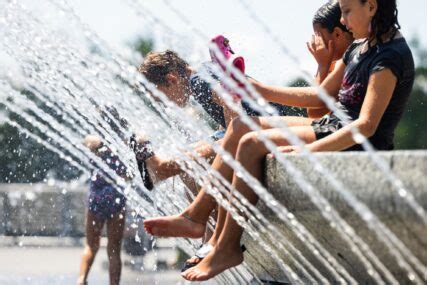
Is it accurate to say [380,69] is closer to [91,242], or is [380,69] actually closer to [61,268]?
[91,242]

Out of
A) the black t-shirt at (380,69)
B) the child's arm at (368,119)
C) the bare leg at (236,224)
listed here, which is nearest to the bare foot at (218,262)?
the bare leg at (236,224)

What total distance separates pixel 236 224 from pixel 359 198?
126 centimetres

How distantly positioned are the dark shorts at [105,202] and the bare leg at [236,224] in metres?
3.84

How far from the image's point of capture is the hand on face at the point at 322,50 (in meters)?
5.46

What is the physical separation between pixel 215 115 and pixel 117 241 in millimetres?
2591

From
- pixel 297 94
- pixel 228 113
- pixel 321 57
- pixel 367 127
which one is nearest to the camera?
pixel 367 127

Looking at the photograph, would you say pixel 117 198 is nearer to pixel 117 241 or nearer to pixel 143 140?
pixel 117 241

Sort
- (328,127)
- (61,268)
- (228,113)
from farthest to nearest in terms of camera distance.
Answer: (61,268) < (228,113) < (328,127)

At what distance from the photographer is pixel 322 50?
5480 mm

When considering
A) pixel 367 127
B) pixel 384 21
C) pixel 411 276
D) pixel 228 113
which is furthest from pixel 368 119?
pixel 228 113

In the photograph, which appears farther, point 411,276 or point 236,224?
point 236,224

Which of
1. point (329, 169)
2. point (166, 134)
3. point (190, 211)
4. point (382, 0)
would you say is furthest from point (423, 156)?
point (166, 134)

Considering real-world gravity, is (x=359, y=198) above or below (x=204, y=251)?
above

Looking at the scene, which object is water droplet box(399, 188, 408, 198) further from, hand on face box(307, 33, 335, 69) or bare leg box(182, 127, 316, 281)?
hand on face box(307, 33, 335, 69)
